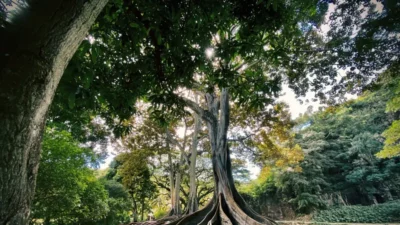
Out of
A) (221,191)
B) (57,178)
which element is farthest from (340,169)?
(57,178)

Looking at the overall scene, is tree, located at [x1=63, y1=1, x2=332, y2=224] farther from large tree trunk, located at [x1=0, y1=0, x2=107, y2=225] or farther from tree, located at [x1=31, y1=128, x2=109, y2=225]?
tree, located at [x1=31, y1=128, x2=109, y2=225]

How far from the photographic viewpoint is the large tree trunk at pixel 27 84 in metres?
0.69

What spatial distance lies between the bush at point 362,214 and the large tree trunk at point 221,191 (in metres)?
13.4

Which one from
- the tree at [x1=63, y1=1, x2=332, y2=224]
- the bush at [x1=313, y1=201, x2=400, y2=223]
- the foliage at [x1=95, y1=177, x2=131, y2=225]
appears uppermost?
the tree at [x1=63, y1=1, x2=332, y2=224]

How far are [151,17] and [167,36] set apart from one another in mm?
302

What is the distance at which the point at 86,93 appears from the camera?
140 centimetres

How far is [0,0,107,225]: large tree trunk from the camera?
69 cm

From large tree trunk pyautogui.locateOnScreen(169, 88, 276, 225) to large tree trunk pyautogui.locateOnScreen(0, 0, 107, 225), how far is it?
4.15 m

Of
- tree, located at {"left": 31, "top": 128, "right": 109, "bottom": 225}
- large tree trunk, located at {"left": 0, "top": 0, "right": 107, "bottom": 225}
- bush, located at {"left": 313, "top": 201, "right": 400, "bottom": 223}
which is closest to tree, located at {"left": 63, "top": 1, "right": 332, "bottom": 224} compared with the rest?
large tree trunk, located at {"left": 0, "top": 0, "right": 107, "bottom": 225}

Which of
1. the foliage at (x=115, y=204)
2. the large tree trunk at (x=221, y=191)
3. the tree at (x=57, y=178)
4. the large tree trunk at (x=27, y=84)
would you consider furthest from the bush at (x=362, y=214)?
the large tree trunk at (x=27, y=84)

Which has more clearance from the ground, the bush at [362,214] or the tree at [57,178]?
the tree at [57,178]

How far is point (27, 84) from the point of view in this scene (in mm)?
767

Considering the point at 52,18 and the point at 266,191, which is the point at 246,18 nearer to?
the point at 52,18

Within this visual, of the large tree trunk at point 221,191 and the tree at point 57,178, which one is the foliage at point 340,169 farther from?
the tree at point 57,178
